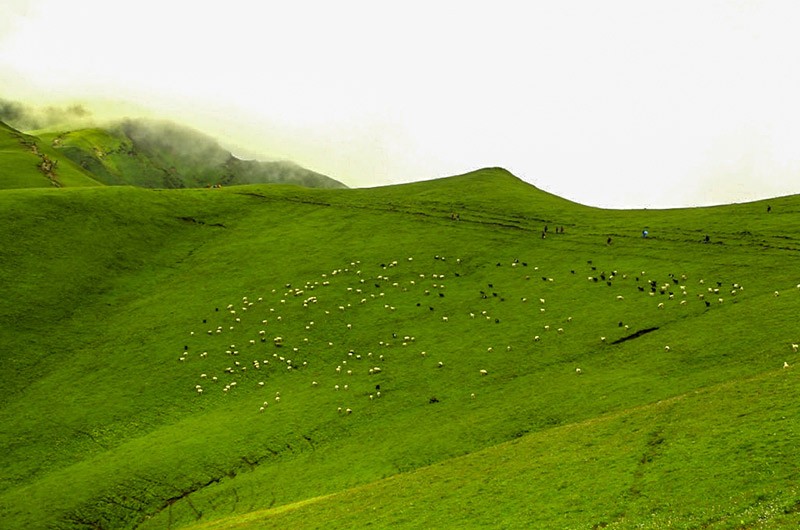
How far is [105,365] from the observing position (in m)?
70.2

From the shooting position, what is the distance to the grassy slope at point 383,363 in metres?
36.0

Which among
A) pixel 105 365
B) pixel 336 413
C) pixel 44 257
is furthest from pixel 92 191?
pixel 336 413

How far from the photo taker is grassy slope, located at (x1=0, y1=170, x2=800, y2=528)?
36.0m

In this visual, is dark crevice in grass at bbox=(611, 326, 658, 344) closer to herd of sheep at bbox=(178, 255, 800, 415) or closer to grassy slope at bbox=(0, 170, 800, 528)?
grassy slope at bbox=(0, 170, 800, 528)

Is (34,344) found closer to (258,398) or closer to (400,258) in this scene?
(258,398)

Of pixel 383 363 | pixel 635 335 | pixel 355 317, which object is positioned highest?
pixel 355 317

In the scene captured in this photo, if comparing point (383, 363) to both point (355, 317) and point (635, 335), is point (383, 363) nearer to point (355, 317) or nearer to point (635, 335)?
point (355, 317)

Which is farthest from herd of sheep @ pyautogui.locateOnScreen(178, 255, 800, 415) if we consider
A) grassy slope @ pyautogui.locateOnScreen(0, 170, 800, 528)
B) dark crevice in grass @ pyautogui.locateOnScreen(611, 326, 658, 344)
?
dark crevice in grass @ pyautogui.locateOnScreen(611, 326, 658, 344)

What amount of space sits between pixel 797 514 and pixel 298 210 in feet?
354

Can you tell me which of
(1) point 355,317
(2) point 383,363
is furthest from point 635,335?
(1) point 355,317

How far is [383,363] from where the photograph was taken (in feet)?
214

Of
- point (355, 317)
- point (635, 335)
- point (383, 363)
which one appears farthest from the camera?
point (355, 317)

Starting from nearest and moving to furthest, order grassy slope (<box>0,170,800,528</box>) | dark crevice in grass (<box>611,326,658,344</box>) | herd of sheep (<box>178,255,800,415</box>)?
grassy slope (<box>0,170,800,528</box>) < dark crevice in grass (<box>611,326,658,344</box>) < herd of sheep (<box>178,255,800,415</box>)

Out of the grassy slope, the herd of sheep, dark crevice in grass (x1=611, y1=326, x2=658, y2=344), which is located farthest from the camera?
the herd of sheep
